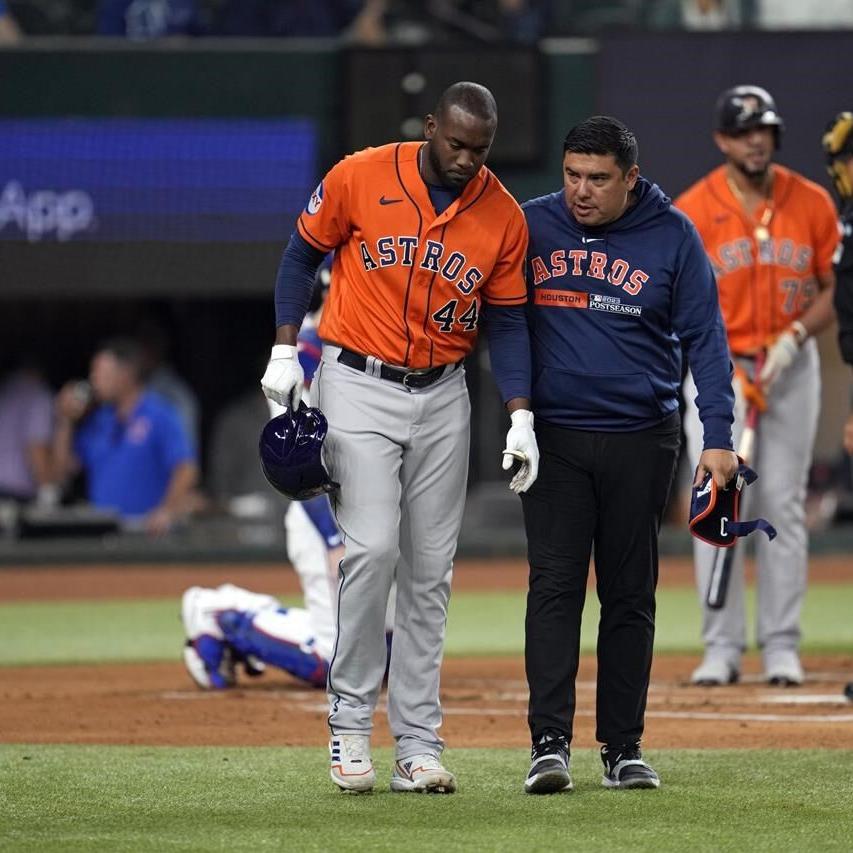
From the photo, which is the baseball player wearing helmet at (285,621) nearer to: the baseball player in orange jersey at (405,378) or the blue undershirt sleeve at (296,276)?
the blue undershirt sleeve at (296,276)

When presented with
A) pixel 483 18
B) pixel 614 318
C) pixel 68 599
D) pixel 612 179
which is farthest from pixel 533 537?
pixel 483 18

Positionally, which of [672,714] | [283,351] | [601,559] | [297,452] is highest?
[283,351]

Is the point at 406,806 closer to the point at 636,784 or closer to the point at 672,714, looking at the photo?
the point at 636,784

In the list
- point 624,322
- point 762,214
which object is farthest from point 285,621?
point 624,322

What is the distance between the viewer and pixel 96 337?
58.1 ft

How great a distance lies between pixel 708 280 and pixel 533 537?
91cm

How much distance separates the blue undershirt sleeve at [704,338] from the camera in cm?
566

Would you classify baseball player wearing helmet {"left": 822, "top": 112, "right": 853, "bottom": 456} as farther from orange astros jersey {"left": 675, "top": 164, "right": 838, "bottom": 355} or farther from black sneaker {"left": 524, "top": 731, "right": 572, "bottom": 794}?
black sneaker {"left": 524, "top": 731, "right": 572, "bottom": 794}

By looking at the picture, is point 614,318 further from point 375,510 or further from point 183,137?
point 183,137

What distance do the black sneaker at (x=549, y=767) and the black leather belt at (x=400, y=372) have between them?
107 cm

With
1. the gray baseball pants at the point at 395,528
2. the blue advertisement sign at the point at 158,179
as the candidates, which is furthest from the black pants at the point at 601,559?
the blue advertisement sign at the point at 158,179

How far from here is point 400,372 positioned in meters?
5.59

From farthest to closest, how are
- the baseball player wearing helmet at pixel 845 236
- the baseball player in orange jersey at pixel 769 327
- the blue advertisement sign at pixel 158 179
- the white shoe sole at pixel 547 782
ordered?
the blue advertisement sign at pixel 158 179
the baseball player in orange jersey at pixel 769 327
the baseball player wearing helmet at pixel 845 236
the white shoe sole at pixel 547 782

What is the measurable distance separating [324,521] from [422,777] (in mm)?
2597
